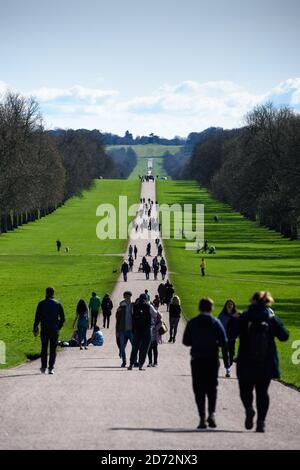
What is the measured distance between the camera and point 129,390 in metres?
21.2

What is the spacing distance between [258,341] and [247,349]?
0.22 meters

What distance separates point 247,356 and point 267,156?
94.0 m

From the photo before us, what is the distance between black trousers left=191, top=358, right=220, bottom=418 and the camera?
52.2ft

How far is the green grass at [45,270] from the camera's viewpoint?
4197cm

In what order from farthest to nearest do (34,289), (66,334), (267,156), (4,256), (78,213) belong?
(78,213)
(267,156)
(4,256)
(34,289)
(66,334)

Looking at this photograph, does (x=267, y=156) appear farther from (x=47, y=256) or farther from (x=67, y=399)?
(x=67, y=399)

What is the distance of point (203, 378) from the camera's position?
1596cm

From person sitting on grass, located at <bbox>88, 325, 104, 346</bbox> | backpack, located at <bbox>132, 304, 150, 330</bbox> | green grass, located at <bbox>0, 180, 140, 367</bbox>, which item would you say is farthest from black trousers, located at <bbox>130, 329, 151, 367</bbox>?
person sitting on grass, located at <bbox>88, 325, 104, 346</bbox>

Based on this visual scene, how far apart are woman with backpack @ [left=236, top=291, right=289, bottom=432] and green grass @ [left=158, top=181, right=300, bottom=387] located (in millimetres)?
8219

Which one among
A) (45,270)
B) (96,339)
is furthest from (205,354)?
(45,270)

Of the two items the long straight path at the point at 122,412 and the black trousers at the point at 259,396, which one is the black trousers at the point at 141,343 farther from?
the black trousers at the point at 259,396

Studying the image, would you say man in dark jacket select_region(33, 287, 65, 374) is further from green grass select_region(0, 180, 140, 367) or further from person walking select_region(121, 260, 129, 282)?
person walking select_region(121, 260, 129, 282)
